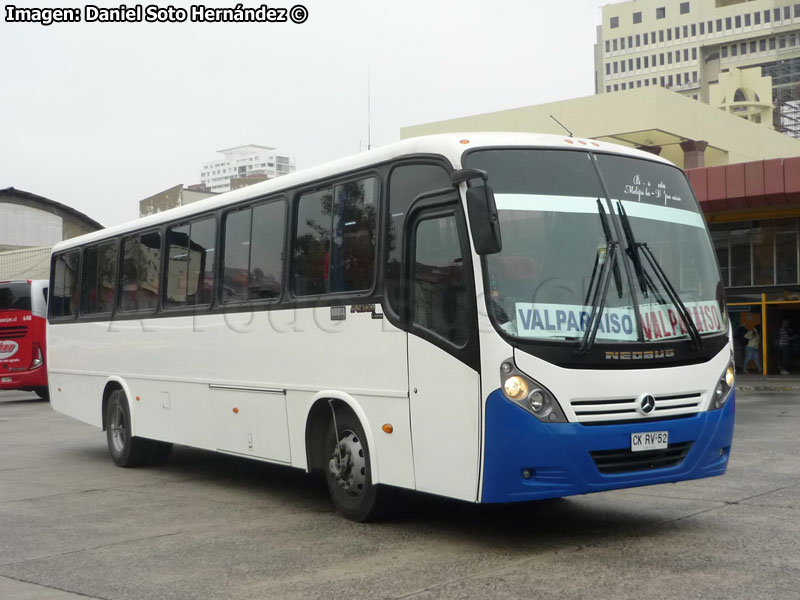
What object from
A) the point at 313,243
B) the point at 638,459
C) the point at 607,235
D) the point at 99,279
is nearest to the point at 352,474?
the point at 313,243

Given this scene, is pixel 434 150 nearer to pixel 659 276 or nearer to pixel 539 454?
pixel 659 276

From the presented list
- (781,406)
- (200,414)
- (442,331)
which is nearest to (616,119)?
(781,406)

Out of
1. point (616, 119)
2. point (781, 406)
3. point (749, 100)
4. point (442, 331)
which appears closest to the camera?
point (442, 331)

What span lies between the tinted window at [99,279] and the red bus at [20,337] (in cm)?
1269

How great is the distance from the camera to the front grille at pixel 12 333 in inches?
1038

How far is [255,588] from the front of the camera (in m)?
6.32

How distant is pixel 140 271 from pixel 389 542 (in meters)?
6.42

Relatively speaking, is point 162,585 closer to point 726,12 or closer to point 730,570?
point 730,570

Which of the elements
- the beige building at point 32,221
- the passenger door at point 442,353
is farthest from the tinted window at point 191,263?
the beige building at point 32,221

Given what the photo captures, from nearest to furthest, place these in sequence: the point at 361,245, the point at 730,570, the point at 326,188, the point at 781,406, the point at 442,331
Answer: the point at 730,570 < the point at 442,331 < the point at 361,245 < the point at 326,188 < the point at 781,406

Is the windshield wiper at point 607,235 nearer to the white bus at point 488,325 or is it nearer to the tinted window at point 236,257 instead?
the white bus at point 488,325

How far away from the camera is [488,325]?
23.0 ft

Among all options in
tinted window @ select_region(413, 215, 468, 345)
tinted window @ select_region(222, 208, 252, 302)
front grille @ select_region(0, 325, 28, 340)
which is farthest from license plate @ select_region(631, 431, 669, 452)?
front grille @ select_region(0, 325, 28, 340)

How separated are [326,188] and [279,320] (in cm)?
131
